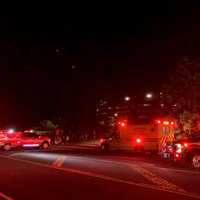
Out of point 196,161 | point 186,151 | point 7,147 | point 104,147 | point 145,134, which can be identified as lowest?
point 196,161

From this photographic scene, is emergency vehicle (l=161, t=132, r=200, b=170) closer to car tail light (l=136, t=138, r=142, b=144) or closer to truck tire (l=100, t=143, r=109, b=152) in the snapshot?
car tail light (l=136, t=138, r=142, b=144)

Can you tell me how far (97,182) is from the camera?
62.0ft

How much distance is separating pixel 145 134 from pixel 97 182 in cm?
1983

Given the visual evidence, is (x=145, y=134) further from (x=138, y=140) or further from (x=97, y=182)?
(x=97, y=182)

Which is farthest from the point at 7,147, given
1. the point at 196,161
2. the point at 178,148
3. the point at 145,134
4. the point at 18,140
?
the point at 196,161

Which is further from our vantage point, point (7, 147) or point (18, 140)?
point (7, 147)

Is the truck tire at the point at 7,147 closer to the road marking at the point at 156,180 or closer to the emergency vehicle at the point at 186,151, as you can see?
the emergency vehicle at the point at 186,151

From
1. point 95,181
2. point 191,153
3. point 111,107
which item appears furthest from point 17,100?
point 95,181

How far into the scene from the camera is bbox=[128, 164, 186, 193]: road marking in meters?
17.1

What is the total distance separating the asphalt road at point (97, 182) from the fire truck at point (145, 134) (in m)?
12.4

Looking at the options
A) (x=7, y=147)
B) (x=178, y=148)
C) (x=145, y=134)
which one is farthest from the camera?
(x=7, y=147)

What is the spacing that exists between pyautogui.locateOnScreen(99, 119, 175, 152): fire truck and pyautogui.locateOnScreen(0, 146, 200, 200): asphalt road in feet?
40.8

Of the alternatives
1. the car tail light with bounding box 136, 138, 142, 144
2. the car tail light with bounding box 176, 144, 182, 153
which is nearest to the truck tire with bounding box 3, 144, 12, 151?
the car tail light with bounding box 136, 138, 142, 144

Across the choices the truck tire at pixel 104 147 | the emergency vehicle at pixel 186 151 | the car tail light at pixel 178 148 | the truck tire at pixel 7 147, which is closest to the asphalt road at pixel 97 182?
the emergency vehicle at pixel 186 151
